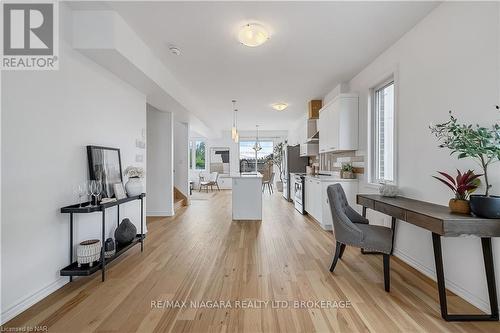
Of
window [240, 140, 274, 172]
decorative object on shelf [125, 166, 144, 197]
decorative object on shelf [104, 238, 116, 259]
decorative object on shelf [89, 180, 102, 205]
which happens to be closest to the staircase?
decorative object on shelf [125, 166, 144, 197]

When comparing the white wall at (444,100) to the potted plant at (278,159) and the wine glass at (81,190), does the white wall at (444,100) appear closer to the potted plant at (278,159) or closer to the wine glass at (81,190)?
the wine glass at (81,190)

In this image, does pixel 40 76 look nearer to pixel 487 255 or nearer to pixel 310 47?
pixel 310 47

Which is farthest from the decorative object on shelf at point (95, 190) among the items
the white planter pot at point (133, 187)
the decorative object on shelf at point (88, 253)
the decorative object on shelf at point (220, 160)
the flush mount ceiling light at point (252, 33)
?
the decorative object on shelf at point (220, 160)

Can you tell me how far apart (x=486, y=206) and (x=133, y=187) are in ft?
11.6

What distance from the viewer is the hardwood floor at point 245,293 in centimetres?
177

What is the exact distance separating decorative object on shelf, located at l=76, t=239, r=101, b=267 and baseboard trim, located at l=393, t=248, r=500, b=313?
3.43m

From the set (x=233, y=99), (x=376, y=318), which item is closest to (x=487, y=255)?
(x=376, y=318)

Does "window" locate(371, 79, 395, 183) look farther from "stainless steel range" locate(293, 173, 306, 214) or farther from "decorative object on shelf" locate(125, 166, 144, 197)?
"decorative object on shelf" locate(125, 166, 144, 197)

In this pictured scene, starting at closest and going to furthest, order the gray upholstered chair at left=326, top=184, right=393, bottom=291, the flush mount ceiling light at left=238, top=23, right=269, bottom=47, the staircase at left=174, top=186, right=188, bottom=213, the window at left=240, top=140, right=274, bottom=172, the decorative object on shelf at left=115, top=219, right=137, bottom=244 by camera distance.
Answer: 1. the gray upholstered chair at left=326, top=184, right=393, bottom=291
2. the flush mount ceiling light at left=238, top=23, right=269, bottom=47
3. the decorative object on shelf at left=115, top=219, right=137, bottom=244
4. the staircase at left=174, top=186, right=188, bottom=213
5. the window at left=240, top=140, right=274, bottom=172

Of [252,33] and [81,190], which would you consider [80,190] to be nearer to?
[81,190]

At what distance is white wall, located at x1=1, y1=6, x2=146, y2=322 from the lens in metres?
1.83

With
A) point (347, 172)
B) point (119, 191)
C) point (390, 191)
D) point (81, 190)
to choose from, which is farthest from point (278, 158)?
point (81, 190)

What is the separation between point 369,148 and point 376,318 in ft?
8.55

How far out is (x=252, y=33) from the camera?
8.60ft
